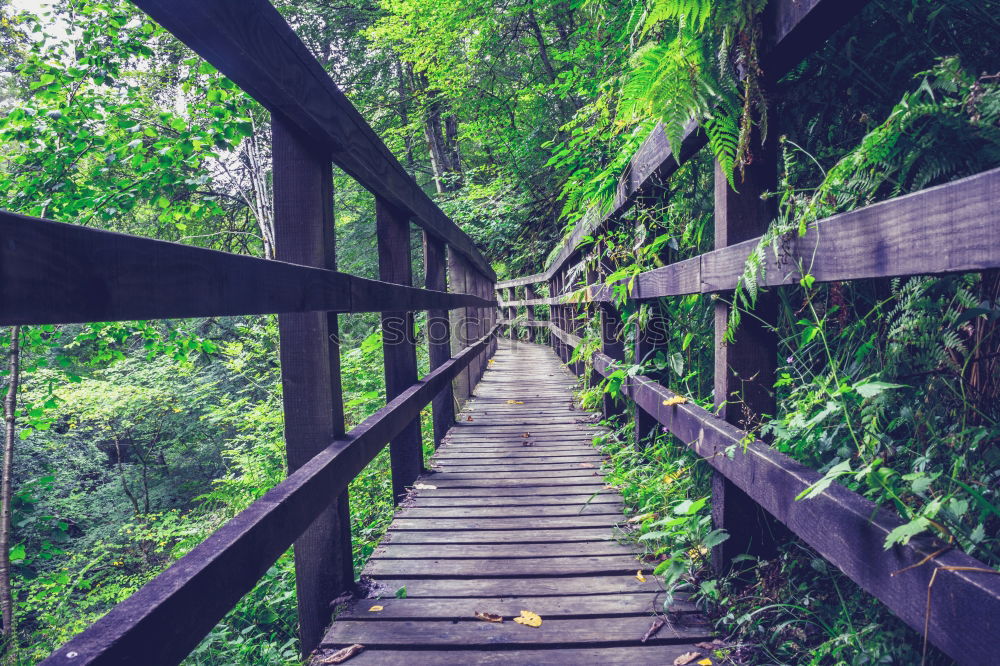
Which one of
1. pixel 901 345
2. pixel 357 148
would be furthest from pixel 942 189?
pixel 357 148

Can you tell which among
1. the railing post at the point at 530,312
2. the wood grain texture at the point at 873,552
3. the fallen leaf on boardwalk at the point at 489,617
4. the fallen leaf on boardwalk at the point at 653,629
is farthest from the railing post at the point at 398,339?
the railing post at the point at 530,312

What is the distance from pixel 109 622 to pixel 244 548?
0.31 m

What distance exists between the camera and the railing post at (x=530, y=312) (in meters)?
13.9

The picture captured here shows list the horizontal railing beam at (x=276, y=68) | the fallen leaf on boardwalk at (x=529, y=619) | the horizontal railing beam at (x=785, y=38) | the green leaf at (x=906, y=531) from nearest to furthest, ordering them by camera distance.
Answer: the green leaf at (x=906, y=531)
the horizontal railing beam at (x=276, y=68)
the horizontal railing beam at (x=785, y=38)
the fallen leaf on boardwalk at (x=529, y=619)

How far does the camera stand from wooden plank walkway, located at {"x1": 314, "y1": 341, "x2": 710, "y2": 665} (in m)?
1.59

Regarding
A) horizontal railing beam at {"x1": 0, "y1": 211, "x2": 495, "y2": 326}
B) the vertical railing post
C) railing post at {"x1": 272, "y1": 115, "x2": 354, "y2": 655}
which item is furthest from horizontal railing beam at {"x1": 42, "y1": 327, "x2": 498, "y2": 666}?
the vertical railing post

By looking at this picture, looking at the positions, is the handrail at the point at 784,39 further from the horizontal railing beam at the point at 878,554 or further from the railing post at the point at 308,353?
the railing post at the point at 308,353

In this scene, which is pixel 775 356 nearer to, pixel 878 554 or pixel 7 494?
pixel 878 554

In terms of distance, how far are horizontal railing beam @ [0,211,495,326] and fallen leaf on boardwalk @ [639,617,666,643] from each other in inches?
52.6

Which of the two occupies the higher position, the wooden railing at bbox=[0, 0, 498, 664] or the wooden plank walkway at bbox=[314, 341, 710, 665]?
the wooden railing at bbox=[0, 0, 498, 664]

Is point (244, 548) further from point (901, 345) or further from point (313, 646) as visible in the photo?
point (901, 345)

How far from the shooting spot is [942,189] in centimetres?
79

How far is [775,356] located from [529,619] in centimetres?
109

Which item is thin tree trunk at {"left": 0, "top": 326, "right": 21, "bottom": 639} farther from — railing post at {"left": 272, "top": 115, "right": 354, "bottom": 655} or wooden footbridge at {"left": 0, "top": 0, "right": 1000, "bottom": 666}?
railing post at {"left": 272, "top": 115, "right": 354, "bottom": 655}
